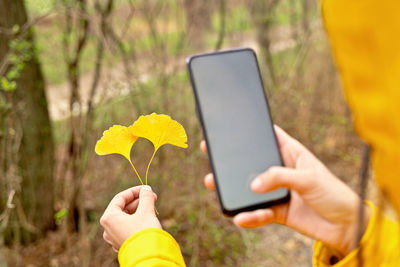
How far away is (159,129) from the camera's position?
718 mm

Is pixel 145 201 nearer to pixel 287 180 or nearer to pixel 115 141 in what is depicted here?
pixel 115 141

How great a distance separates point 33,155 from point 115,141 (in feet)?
7.48

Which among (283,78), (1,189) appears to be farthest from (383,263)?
(283,78)

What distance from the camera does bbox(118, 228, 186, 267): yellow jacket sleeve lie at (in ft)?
2.07

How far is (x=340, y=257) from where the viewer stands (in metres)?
0.83

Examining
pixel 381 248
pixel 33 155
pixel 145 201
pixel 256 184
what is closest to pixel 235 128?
pixel 256 184

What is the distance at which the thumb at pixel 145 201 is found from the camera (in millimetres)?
728

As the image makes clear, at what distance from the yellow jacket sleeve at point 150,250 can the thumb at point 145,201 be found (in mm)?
56

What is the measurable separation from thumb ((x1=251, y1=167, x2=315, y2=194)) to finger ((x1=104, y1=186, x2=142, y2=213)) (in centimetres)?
26

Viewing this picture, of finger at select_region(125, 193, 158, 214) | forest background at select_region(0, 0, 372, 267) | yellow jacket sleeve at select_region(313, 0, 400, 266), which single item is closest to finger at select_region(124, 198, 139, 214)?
finger at select_region(125, 193, 158, 214)

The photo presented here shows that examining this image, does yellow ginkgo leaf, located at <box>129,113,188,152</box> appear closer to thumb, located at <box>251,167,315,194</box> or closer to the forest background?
thumb, located at <box>251,167,315,194</box>

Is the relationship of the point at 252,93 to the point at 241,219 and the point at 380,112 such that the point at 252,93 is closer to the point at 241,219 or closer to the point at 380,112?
the point at 241,219

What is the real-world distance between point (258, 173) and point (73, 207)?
1916 millimetres

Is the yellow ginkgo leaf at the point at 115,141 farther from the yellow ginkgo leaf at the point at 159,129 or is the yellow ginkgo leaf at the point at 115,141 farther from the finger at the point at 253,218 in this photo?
the finger at the point at 253,218
